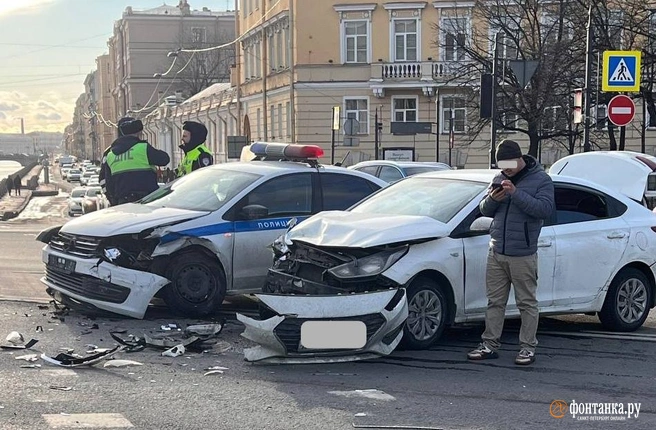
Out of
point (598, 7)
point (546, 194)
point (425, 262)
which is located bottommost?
point (425, 262)

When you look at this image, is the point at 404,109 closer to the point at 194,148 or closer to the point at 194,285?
the point at 194,148

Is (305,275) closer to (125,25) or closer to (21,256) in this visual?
(21,256)

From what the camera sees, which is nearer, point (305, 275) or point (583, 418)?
point (583, 418)

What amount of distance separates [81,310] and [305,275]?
2.65 metres


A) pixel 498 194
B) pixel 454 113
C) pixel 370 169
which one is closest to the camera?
pixel 498 194

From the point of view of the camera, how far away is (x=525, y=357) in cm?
701

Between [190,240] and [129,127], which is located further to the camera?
[129,127]

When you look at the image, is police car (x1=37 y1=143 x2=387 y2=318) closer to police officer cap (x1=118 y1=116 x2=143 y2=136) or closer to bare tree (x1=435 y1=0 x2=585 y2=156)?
police officer cap (x1=118 y1=116 x2=143 y2=136)

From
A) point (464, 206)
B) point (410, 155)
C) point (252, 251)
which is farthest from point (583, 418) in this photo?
point (410, 155)

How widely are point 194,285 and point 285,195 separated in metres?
1.46

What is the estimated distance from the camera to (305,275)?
7.34 m

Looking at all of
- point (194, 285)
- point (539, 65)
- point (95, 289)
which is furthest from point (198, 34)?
point (95, 289)

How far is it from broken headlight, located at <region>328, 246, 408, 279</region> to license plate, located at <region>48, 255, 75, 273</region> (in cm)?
277

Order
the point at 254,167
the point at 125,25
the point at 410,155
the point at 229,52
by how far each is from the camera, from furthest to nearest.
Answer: the point at 125,25
the point at 229,52
the point at 410,155
the point at 254,167
